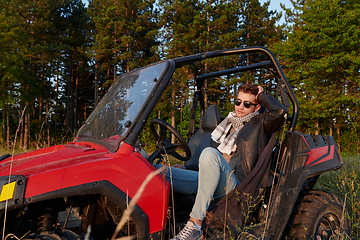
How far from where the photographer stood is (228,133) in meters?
3.29

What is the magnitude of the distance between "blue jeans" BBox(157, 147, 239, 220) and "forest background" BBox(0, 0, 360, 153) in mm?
17849

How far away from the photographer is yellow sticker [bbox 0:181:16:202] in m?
1.68

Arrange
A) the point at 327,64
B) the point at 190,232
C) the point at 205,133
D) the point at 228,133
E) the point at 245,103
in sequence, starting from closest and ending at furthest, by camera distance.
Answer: the point at 190,232 → the point at 245,103 → the point at 228,133 → the point at 205,133 → the point at 327,64

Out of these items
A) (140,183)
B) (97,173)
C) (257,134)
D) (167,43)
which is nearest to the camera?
(97,173)

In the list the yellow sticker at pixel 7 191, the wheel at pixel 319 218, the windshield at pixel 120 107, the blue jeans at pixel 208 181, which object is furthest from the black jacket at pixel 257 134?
the yellow sticker at pixel 7 191

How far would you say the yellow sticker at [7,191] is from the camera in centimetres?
168

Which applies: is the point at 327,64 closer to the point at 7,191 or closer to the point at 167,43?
the point at 167,43

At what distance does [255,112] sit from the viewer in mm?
3154

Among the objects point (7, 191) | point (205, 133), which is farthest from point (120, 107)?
point (205, 133)

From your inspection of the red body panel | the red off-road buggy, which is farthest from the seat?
the red body panel

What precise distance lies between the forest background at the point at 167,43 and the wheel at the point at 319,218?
59.0ft

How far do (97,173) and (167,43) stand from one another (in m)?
21.7

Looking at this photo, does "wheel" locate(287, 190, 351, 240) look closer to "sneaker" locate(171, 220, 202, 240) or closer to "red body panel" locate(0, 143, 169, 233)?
"sneaker" locate(171, 220, 202, 240)

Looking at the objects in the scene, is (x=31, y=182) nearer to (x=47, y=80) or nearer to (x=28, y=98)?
(x=28, y=98)
